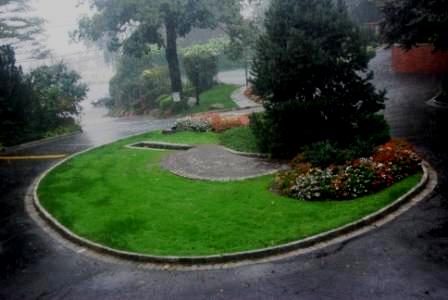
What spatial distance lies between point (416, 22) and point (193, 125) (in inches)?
448

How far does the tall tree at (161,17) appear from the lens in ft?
101

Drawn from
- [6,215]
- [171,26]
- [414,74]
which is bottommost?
[6,215]

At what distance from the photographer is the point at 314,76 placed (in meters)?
13.9

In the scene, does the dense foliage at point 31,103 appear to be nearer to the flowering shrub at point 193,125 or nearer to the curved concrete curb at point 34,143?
the curved concrete curb at point 34,143

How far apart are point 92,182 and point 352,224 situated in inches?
372

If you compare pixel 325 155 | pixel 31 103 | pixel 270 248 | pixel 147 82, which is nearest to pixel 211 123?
pixel 325 155

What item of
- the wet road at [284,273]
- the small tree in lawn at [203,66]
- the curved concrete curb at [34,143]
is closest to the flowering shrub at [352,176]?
the wet road at [284,273]

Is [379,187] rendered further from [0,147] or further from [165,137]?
[0,147]

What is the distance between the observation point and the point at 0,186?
16203 mm

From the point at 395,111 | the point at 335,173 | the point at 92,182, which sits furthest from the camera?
the point at 395,111

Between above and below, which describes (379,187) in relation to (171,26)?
below

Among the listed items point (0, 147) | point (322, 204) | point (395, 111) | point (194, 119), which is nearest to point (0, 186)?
point (0, 147)

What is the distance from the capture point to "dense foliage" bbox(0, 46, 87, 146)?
77.7 feet

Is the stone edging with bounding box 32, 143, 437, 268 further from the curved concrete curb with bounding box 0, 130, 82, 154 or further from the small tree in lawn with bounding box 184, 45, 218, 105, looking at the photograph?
the small tree in lawn with bounding box 184, 45, 218, 105
